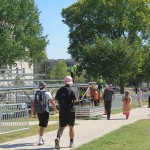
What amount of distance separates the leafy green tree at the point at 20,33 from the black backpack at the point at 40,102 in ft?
92.5

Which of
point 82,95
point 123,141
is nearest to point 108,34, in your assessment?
point 82,95

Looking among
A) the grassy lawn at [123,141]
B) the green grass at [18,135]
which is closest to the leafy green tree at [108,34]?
the green grass at [18,135]

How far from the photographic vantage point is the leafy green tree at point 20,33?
41406 mm

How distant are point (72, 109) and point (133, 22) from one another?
1694 inches

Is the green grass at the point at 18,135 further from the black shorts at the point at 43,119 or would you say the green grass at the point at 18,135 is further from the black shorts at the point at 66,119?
the black shorts at the point at 66,119

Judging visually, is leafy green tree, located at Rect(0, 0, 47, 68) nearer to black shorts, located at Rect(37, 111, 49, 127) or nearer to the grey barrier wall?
the grey barrier wall

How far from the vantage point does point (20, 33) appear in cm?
4375

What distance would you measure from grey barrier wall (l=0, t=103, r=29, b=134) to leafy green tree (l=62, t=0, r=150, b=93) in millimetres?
31556

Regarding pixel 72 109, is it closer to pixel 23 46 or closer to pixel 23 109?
pixel 23 109

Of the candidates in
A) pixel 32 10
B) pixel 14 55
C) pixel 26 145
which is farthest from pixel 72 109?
pixel 32 10

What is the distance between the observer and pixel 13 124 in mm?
16047

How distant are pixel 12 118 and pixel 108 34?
3961 cm

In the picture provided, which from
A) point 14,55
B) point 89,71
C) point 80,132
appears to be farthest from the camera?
point 89,71

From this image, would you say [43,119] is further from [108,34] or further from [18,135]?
[108,34]
